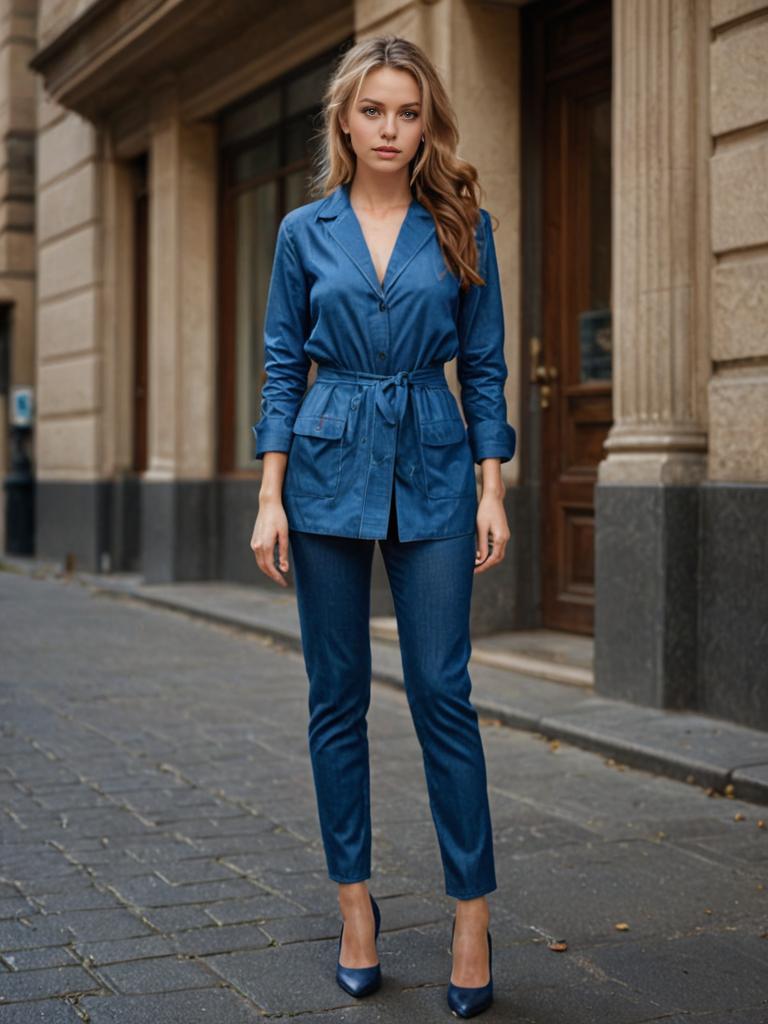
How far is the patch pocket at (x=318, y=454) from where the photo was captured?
3119 mm

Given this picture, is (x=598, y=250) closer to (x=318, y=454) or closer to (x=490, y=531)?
(x=490, y=531)

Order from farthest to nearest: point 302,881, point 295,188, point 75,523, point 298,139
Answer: point 75,523 → point 295,188 → point 298,139 → point 302,881

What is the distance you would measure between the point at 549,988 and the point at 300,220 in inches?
71.3

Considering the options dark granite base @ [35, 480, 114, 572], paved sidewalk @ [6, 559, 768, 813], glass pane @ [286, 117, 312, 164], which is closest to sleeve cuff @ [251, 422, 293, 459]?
paved sidewalk @ [6, 559, 768, 813]

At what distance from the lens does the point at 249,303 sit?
12.4 m

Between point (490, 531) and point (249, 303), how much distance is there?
374 inches

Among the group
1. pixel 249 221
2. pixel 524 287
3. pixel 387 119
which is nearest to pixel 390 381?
pixel 387 119

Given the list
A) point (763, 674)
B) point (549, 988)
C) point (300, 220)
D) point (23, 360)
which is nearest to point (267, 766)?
point (763, 674)

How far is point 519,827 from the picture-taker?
15.5 feet

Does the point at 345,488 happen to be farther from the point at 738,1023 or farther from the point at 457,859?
the point at 738,1023

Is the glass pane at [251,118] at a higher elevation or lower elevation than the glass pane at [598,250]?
higher

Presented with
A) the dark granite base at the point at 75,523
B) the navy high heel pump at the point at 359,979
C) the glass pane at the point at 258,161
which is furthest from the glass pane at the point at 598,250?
the dark granite base at the point at 75,523

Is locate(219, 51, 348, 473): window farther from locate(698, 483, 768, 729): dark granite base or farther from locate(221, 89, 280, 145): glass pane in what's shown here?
locate(698, 483, 768, 729): dark granite base

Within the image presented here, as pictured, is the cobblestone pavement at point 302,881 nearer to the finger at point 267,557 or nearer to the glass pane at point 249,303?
the finger at point 267,557
